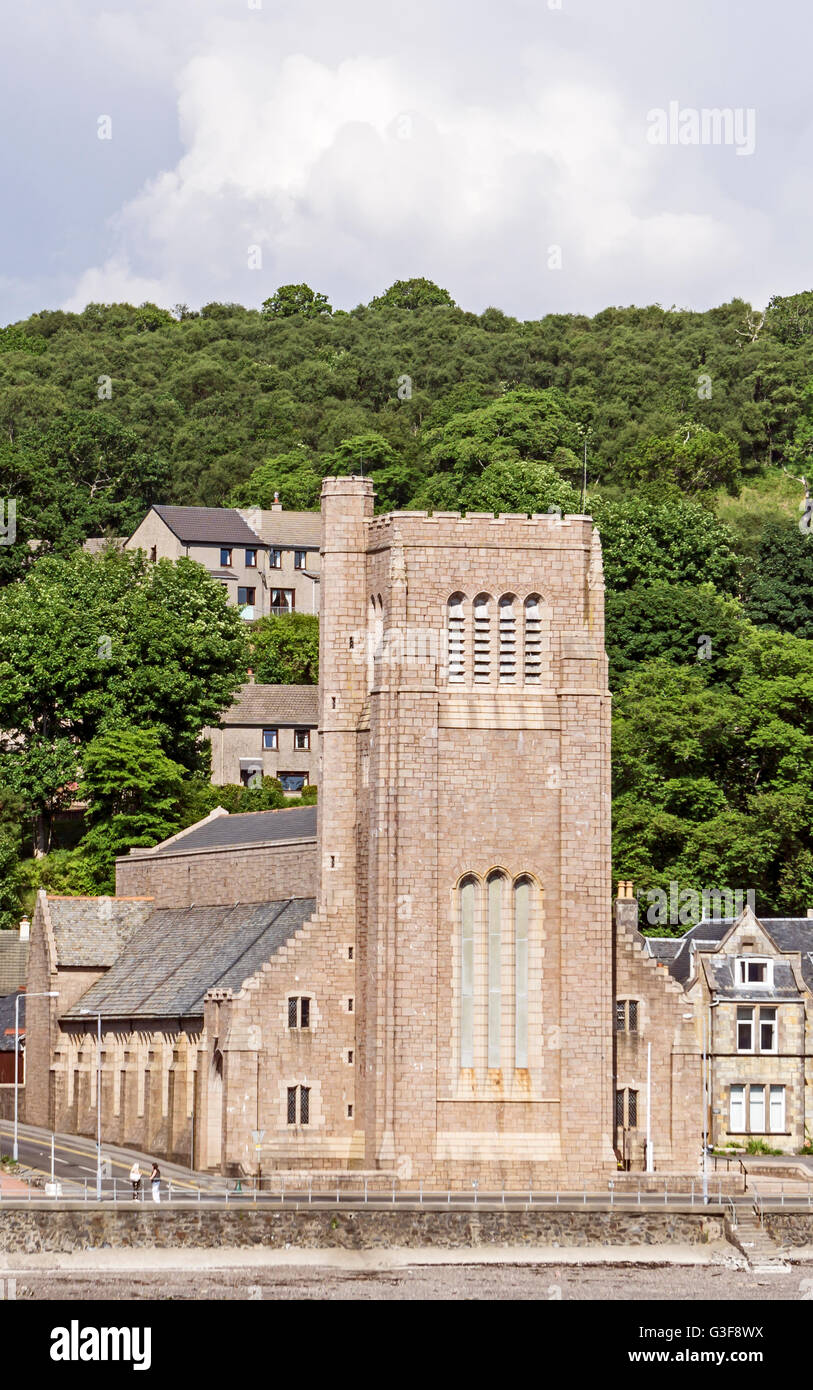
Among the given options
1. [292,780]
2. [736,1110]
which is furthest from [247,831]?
[292,780]

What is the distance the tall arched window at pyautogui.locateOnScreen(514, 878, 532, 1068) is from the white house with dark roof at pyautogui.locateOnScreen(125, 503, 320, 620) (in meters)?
84.2

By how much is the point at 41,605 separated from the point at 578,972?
56342 millimetres

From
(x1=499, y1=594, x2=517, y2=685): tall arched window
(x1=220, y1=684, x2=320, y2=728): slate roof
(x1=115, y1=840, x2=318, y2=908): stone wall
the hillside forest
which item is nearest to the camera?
(x1=499, y1=594, x2=517, y2=685): tall arched window

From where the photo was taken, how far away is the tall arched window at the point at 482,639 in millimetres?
84750

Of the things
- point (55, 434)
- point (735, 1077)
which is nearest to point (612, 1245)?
point (735, 1077)

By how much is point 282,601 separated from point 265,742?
2907cm

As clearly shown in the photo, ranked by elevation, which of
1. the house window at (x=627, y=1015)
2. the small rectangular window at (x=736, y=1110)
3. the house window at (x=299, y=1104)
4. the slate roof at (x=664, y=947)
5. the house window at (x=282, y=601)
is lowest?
the small rectangular window at (x=736, y=1110)

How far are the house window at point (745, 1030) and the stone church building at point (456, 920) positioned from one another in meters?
9.96

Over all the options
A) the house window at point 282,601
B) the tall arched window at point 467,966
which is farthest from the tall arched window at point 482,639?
the house window at point 282,601

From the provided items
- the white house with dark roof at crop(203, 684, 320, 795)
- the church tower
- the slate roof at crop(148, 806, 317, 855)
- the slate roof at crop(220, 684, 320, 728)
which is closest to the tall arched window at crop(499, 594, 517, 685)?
the church tower

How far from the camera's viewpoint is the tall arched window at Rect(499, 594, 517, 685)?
84.9 meters

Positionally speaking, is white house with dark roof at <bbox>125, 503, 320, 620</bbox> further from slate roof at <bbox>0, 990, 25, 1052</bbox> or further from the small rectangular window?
the small rectangular window

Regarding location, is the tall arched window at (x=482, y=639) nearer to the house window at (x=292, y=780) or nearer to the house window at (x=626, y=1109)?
the house window at (x=626, y=1109)

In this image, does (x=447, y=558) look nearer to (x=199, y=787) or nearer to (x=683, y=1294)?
(x=683, y=1294)
